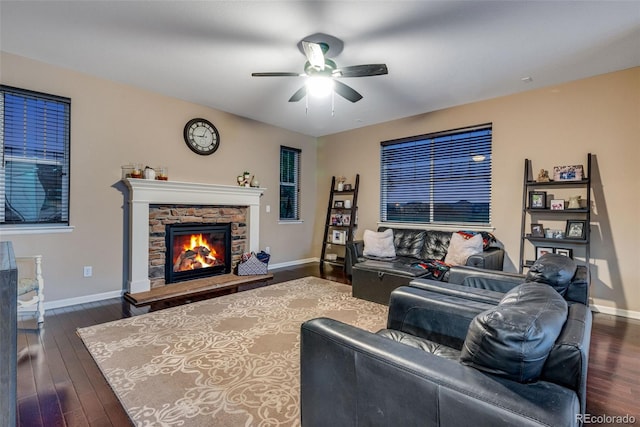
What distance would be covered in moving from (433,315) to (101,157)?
420cm

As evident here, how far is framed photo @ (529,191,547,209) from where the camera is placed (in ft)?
12.8

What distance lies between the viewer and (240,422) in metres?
1.68

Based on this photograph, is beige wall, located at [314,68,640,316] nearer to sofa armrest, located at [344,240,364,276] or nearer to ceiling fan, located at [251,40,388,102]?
sofa armrest, located at [344,240,364,276]

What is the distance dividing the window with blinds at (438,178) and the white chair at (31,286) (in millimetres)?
4821

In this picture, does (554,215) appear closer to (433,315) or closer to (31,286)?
(433,315)

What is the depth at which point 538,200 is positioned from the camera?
12.8 ft

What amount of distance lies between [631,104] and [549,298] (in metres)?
3.67

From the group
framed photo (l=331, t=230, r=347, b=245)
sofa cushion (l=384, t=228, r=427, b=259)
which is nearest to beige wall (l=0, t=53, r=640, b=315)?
sofa cushion (l=384, t=228, r=427, b=259)

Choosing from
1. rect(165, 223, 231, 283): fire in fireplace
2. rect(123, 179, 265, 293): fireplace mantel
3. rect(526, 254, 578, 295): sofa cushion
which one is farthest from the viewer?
rect(165, 223, 231, 283): fire in fireplace

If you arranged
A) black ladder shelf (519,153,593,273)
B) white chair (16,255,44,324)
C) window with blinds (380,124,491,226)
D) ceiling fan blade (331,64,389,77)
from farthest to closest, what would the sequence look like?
window with blinds (380,124,491,226)
black ladder shelf (519,153,593,273)
white chair (16,255,44,324)
ceiling fan blade (331,64,389,77)

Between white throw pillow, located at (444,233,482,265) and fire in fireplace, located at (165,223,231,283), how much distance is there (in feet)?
11.3

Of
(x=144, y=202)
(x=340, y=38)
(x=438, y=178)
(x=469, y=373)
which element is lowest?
(x=469, y=373)

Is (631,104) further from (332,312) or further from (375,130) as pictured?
(332,312)

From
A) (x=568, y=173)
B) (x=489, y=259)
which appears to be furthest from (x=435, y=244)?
(x=568, y=173)
